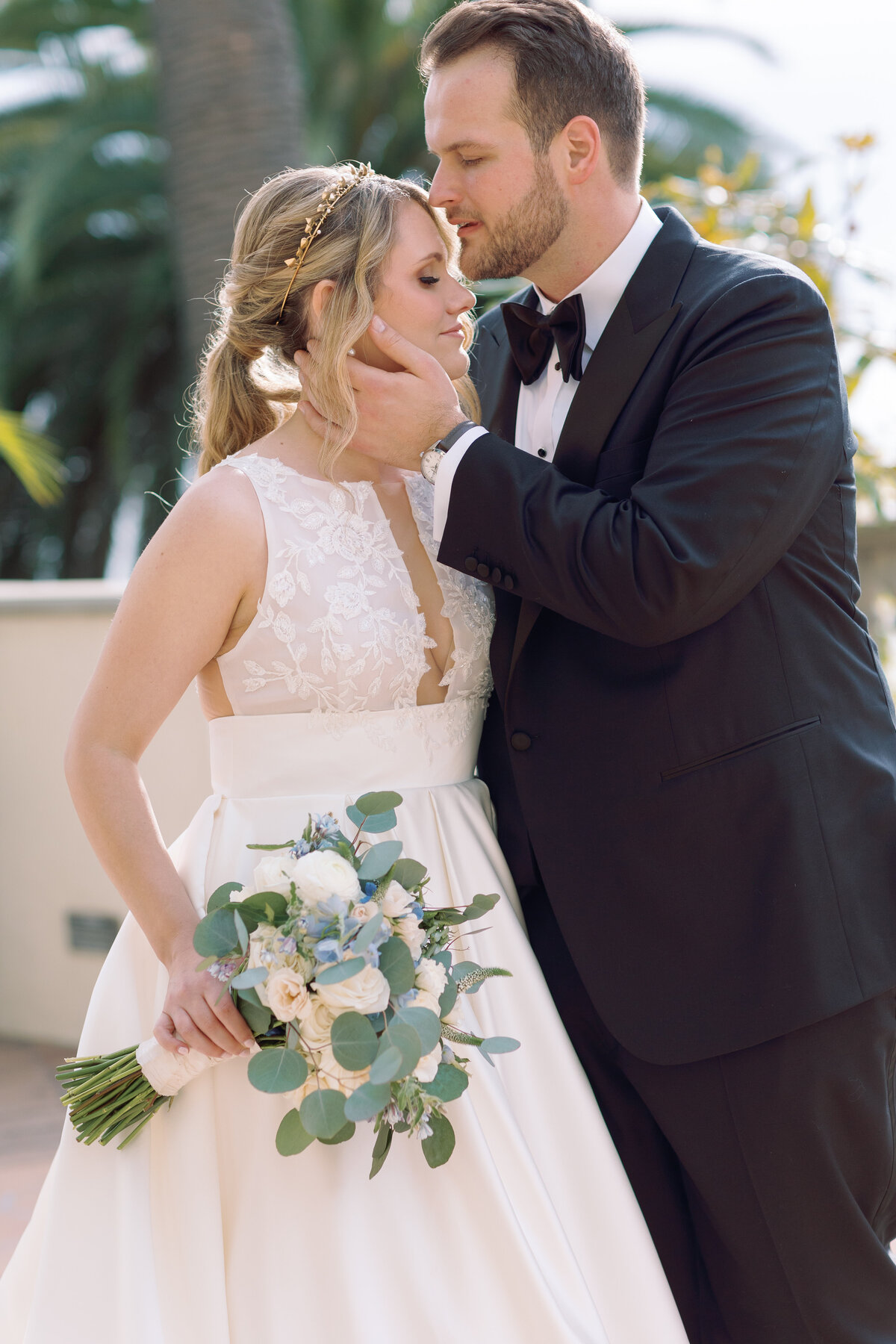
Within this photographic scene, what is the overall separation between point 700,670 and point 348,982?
0.77 meters

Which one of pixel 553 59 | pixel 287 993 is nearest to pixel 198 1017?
pixel 287 993

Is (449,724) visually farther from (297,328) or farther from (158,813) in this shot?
(158,813)

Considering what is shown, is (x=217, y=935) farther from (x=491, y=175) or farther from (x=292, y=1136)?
(x=491, y=175)

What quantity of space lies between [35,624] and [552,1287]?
351cm

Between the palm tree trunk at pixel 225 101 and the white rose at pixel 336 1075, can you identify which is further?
the palm tree trunk at pixel 225 101

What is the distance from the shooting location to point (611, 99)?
2.27 metres

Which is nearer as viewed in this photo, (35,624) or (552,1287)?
(552,1287)

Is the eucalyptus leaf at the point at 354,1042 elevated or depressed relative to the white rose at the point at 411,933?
depressed

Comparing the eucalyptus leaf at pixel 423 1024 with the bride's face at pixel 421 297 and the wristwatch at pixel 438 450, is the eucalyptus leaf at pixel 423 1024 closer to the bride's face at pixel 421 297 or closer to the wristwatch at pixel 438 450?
the wristwatch at pixel 438 450

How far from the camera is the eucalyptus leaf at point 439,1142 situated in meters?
1.71

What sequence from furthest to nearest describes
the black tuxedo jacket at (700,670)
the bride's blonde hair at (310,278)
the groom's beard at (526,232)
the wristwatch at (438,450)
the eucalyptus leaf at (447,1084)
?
the groom's beard at (526,232) → the bride's blonde hair at (310,278) → the wristwatch at (438,450) → the black tuxedo jacket at (700,670) → the eucalyptus leaf at (447,1084)

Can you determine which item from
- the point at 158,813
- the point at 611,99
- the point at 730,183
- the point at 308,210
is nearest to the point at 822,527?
the point at 611,99

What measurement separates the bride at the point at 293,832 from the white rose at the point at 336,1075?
168 millimetres

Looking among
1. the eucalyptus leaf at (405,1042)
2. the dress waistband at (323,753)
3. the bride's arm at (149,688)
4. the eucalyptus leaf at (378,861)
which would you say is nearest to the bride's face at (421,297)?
the bride's arm at (149,688)
